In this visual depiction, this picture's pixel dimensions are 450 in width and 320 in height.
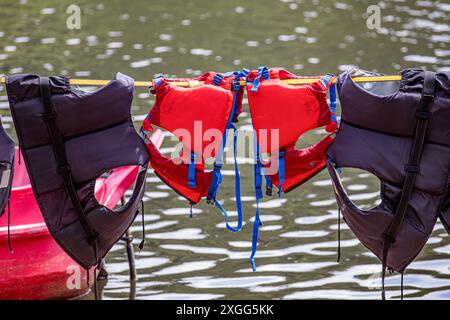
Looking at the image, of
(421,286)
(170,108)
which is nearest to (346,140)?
(170,108)

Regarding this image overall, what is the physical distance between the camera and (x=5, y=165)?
427 centimetres

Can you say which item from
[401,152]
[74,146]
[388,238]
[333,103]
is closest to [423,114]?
[401,152]

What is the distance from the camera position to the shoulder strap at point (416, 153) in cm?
407

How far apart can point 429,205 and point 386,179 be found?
0.74ft

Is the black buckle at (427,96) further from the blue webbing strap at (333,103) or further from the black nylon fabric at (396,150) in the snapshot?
the blue webbing strap at (333,103)

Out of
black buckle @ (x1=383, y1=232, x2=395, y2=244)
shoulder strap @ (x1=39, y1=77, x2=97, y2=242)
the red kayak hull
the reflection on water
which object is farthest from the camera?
the reflection on water

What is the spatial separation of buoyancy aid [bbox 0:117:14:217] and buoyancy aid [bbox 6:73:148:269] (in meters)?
0.06

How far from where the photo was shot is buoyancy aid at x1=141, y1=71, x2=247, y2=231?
4230 mm

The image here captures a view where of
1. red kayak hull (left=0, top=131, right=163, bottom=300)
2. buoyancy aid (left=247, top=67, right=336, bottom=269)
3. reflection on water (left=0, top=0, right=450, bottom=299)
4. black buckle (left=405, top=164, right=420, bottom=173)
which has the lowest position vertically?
reflection on water (left=0, top=0, right=450, bottom=299)

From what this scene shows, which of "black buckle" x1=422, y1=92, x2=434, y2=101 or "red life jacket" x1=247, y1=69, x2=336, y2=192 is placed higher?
"black buckle" x1=422, y1=92, x2=434, y2=101

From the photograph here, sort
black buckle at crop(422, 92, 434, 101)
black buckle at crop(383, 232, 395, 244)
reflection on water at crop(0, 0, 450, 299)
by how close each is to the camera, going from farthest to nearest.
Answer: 1. reflection on water at crop(0, 0, 450, 299)
2. black buckle at crop(383, 232, 395, 244)
3. black buckle at crop(422, 92, 434, 101)

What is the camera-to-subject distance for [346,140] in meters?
4.23

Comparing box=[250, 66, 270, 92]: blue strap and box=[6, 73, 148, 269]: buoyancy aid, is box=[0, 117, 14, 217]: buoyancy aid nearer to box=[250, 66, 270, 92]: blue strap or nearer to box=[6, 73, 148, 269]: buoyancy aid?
box=[6, 73, 148, 269]: buoyancy aid

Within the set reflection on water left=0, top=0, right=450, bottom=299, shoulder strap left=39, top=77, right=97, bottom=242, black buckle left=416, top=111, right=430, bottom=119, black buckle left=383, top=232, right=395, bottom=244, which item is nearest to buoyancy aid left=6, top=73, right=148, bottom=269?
shoulder strap left=39, top=77, right=97, bottom=242
